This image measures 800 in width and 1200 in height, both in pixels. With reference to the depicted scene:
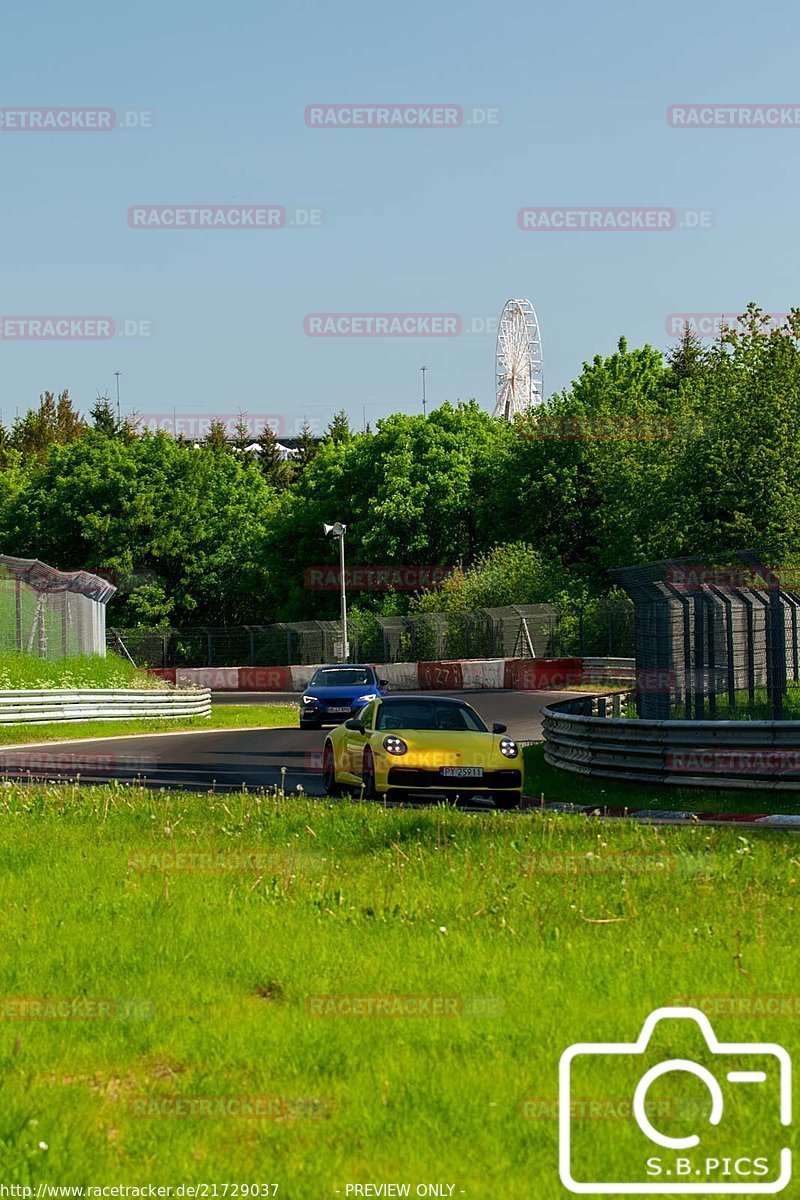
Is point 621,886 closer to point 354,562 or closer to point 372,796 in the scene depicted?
point 372,796

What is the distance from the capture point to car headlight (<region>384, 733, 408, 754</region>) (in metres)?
17.4

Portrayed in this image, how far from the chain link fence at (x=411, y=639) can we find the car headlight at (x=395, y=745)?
139 ft

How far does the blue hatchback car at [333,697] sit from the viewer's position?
36.5 metres

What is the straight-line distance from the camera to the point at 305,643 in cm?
7550

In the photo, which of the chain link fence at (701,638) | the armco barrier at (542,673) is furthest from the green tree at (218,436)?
the chain link fence at (701,638)

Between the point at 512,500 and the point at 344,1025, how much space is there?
2968 inches

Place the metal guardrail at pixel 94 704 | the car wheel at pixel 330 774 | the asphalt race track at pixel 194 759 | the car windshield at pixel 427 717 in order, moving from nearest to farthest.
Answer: the car windshield at pixel 427 717 < the car wheel at pixel 330 774 < the asphalt race track at pixel 194 759 < the metal guardrail at pixel 94 704

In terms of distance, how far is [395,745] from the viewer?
17453 mm

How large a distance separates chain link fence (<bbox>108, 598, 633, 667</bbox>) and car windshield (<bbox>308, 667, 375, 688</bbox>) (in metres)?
22.5

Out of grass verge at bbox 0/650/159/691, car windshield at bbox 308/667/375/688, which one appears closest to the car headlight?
grass verge at bbox 0/650/159/691

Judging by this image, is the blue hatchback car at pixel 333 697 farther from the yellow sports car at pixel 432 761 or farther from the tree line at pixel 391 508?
the tree line at pixel 391 508

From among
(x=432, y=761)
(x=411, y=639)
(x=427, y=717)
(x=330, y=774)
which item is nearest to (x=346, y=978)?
(x=432, y=761)

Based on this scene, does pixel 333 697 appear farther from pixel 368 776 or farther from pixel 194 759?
pixel 368 776

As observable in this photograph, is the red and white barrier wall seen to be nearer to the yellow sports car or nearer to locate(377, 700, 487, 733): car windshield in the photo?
locate(377, 700, 487, 733): car windshield
